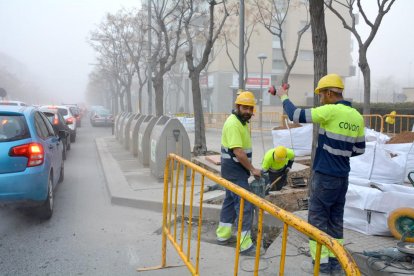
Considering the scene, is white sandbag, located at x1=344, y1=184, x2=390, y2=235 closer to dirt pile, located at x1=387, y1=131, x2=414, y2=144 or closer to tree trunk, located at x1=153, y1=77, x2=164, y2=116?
dirt pile, located at x1=387, y1=131, x2=414, y2=144

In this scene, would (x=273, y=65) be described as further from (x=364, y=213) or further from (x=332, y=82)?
(x=332, y=82)

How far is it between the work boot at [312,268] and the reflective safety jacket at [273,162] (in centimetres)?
159

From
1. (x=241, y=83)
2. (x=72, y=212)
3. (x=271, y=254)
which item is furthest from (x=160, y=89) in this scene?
(x=271, y=254)

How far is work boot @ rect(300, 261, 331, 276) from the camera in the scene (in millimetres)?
3918

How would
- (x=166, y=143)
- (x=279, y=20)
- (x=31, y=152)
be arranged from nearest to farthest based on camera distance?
(x=31, y=152)
(x=166, y=143)
(x=279, y=20)

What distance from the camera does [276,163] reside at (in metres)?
5.56

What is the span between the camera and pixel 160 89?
17141 millimetres

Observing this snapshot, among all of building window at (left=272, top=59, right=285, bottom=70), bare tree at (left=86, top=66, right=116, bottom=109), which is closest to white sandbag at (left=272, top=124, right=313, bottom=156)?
bare tree at (left=86, top=66, right=116, bottom=109)

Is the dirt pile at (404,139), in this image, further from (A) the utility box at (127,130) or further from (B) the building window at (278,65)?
(B) the building window at (278,65)

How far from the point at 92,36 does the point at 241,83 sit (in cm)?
2278

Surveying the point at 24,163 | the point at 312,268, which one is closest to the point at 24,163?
the point at 24,163

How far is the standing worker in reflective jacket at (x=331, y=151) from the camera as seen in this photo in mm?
3887

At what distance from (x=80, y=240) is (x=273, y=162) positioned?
2632 mm

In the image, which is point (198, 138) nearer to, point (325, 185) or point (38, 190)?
point (38, 190)
